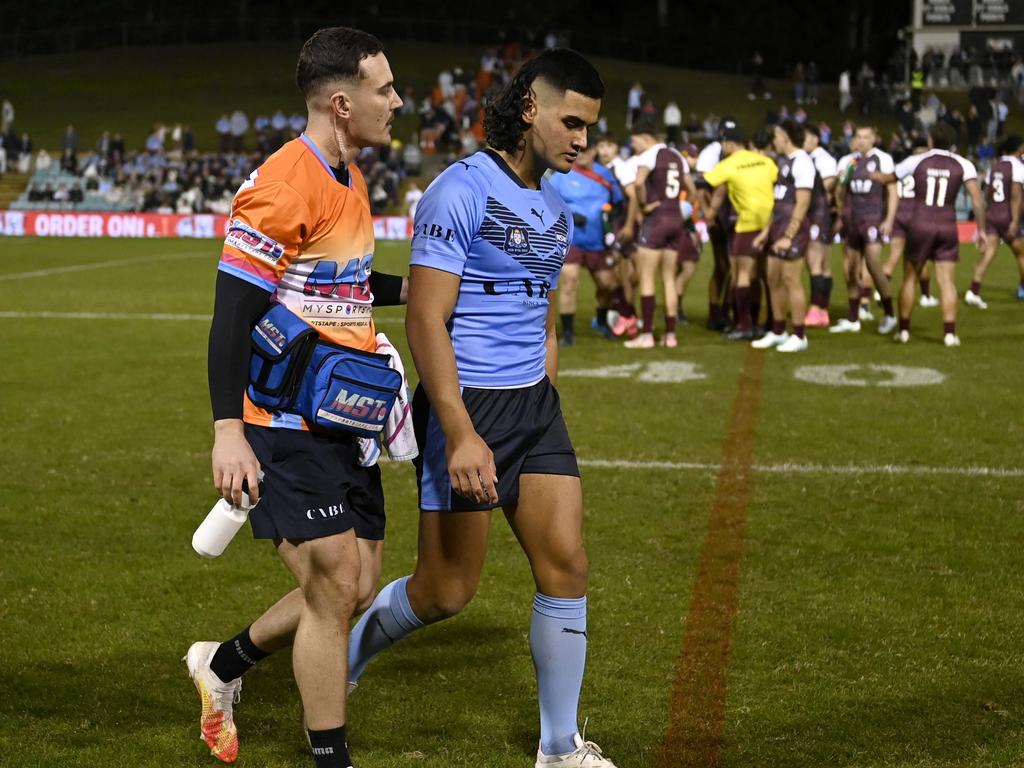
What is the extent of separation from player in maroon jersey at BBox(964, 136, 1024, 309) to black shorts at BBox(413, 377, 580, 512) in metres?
13.8

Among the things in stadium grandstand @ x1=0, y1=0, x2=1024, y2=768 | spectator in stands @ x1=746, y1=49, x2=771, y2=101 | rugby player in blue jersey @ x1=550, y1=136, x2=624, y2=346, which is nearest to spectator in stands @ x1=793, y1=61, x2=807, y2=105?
spectator in stands @ x1=746, y1=49, x2=771, y2=101

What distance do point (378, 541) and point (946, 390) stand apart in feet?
25.5

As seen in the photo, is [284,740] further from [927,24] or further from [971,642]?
[927,24]

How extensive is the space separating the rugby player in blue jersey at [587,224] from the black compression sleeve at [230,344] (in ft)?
32.3

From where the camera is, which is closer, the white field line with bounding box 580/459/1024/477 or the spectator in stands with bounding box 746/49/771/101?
the white field line with bounding box 580/459/1024/477

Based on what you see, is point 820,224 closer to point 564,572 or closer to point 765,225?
point 765,225

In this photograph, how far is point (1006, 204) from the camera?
666 inches

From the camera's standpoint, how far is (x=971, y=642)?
5.04 m

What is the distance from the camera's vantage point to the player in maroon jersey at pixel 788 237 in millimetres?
12406

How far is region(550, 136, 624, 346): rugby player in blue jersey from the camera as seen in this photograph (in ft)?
44.0

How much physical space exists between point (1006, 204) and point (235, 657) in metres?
14.9

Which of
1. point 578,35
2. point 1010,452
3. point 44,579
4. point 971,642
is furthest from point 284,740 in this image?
point 578,35

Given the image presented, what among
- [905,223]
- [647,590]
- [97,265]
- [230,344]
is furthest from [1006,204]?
[230,344]

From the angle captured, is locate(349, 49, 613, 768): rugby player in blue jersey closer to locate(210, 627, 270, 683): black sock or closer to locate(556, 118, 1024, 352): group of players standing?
locate(210, 627, 270, 683): black sock
